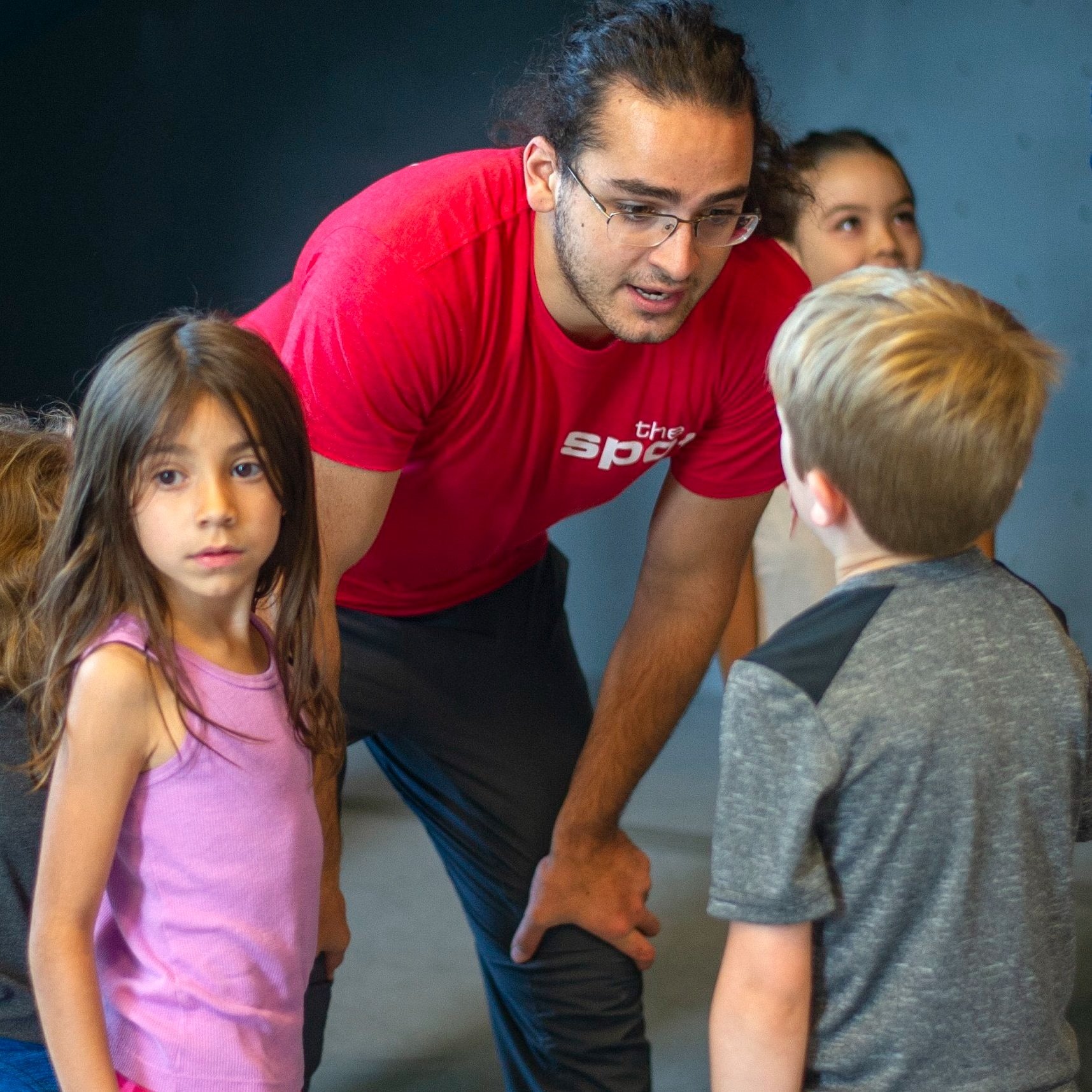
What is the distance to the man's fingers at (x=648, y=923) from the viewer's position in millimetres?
1979

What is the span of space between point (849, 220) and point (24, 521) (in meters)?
1.65

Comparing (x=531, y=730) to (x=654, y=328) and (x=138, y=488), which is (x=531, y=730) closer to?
(x=654, y=328)

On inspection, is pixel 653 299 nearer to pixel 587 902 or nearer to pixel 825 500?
pixel 825 500

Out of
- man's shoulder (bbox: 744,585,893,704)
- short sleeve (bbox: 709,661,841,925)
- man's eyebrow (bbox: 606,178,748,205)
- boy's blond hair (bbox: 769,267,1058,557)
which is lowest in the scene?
short sleeve (bbox: 709,661,841,925)

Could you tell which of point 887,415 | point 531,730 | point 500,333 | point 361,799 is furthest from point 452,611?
point 361,799

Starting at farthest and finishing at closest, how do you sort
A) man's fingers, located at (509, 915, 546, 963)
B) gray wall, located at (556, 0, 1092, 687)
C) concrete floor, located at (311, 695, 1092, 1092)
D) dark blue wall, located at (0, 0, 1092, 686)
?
dark blue wall, located at (0, 0, 1092, 686), gray wall, located at (556, 0, 1092, 687), concrete floor, located at (311, 695, 1092, 1092), man's fingers, located at (509, 915, 546, 963)

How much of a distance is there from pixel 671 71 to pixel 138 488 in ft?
2.57

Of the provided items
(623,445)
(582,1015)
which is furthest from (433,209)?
(582,1015)

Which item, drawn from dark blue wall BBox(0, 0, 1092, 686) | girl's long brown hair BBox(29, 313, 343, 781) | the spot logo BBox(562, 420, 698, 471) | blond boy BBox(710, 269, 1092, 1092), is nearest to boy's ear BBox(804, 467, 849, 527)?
blond boy BBox(710, 269, 1092, 1092)

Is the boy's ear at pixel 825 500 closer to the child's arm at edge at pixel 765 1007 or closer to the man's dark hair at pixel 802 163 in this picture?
the child's arm at edge at pixel 765 1007

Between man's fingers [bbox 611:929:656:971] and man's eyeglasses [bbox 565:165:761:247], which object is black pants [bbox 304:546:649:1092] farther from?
man's eyeglasses [bbox 565:165:761:247]

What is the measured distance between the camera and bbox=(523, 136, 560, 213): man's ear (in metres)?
1.71

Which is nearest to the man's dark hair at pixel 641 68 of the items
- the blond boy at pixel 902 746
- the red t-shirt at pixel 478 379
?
the red t-shirt at pixel 478 379

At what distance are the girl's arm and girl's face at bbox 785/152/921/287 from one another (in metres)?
1.68
